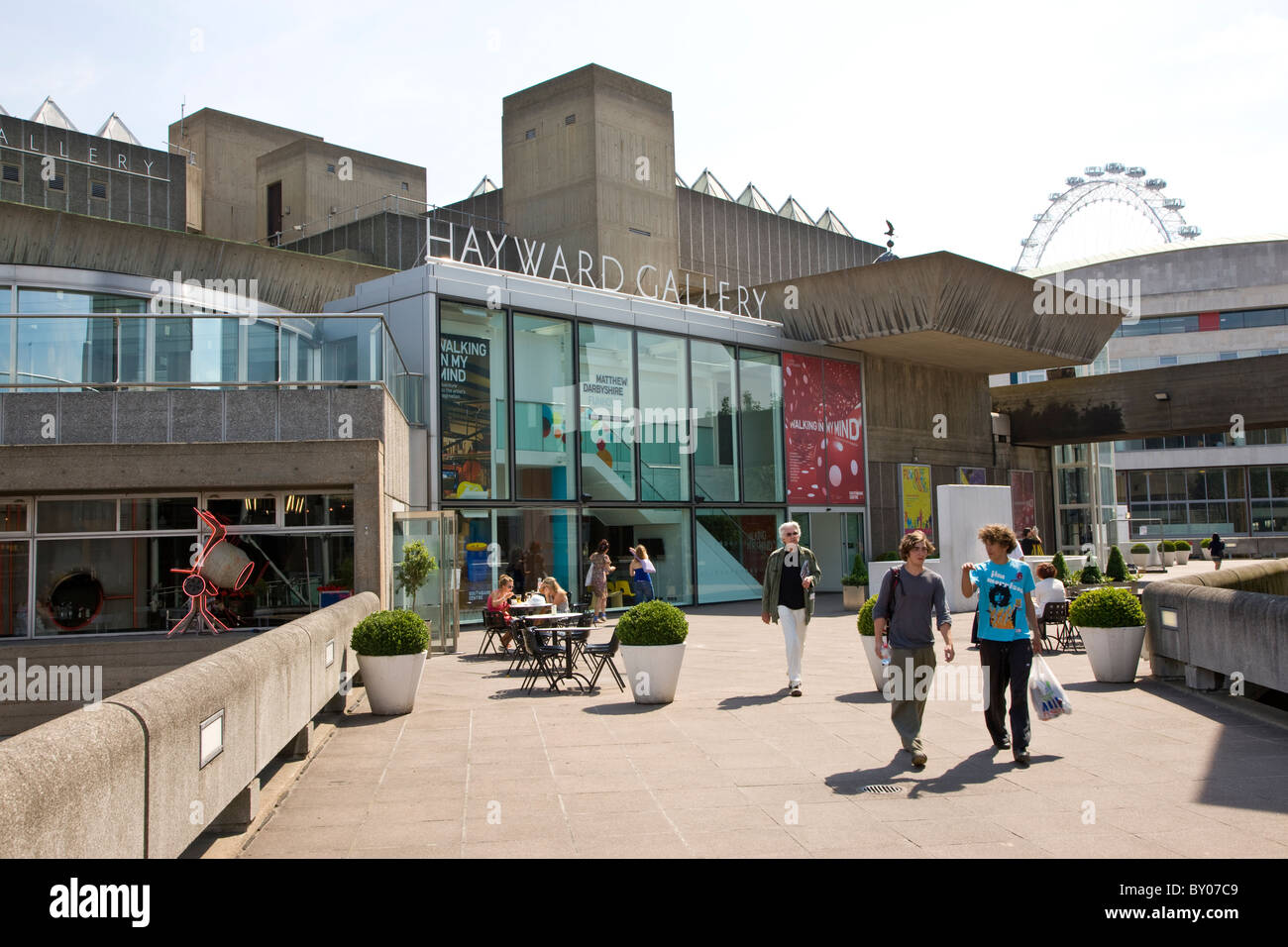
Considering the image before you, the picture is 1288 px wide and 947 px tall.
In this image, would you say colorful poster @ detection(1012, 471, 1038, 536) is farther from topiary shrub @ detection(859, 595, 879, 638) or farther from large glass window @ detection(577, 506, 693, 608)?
topiary shrub @ detection(859, 595, 879, 638)

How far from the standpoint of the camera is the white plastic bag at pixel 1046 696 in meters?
7.90

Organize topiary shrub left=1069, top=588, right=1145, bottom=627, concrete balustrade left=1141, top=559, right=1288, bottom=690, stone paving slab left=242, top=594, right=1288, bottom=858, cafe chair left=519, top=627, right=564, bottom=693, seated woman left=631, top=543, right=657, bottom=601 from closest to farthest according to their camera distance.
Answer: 1. stone paving slab left=242, top=594, right=1288, bottom=858
2. concrete balustrade left=1141, top=559, right=1288, bottom=690
3. topiary shrub left=1069, top=588, right=1145, bottom=627
4. cafe chair left=519, top=627, right=564, bottom=693
5. seated woman left=631, top=543, right=657, bottom=601

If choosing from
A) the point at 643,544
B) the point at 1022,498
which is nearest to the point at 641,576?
the point at 643,544

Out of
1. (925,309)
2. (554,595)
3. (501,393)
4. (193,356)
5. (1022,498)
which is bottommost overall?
(554,595)

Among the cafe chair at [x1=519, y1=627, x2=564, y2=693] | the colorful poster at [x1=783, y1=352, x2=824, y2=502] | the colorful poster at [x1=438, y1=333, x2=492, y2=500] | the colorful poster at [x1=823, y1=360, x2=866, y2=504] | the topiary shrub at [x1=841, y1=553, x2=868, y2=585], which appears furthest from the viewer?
the colorful poster at [x1=823, y1=360, x2=866, y2=504]

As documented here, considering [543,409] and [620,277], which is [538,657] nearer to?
[543,409]

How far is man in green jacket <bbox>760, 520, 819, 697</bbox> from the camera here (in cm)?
1142

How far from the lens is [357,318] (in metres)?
15.8

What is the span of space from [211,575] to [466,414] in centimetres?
663

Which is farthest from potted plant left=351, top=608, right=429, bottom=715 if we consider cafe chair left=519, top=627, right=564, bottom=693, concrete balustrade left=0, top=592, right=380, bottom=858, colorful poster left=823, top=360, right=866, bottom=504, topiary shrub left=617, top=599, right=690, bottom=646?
colorful poster left=823, top=360, right=866, bottom=504

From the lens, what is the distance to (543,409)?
74.1 feet

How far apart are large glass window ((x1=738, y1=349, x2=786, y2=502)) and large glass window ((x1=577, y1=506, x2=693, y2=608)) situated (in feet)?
9.04

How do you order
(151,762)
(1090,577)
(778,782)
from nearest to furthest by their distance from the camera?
(151,762) < (778,782) < (1090,577)

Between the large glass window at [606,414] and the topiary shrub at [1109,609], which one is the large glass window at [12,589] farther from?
the topiary shrub at [1109,609]
